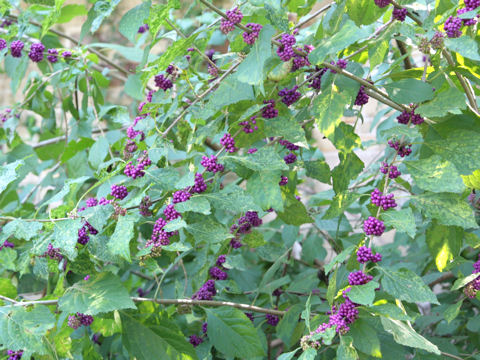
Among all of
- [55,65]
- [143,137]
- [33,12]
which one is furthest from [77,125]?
[143,137]

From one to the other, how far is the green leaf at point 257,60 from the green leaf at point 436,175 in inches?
10.0

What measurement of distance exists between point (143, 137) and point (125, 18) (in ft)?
0.79

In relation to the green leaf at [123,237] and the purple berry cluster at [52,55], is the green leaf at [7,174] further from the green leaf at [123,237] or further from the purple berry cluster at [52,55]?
the purple berry cluster at [52,55]

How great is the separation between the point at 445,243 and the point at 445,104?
0.75 feet

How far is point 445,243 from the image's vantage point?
92 cm

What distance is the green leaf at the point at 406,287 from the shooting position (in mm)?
740

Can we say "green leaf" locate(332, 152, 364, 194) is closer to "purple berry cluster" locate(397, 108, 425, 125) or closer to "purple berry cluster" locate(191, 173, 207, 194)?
"purple berry cluster" locate(397, 108, 425, 125)

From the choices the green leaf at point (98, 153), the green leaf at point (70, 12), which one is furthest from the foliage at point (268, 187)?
the green leaf at point (70, 12)

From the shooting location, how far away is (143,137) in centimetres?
107

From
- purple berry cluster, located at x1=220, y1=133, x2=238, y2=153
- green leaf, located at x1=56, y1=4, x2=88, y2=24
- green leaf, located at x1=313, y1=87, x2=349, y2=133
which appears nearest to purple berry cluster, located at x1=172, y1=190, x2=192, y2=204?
purple berry cluster, located at x1=220, y1=133, x2=238, y2=153

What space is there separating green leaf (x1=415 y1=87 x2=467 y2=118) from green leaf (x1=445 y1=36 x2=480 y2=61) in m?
0.08

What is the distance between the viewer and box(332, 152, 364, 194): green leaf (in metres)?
0.98

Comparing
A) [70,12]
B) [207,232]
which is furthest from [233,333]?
[70,12]

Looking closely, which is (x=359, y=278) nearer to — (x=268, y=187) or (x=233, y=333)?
(x=268, y=187)
